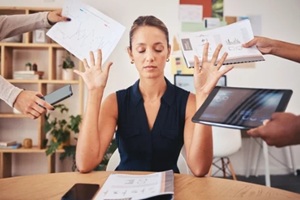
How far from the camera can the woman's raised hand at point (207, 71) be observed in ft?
3.99

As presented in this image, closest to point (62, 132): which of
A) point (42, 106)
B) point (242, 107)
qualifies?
point (42, 106)

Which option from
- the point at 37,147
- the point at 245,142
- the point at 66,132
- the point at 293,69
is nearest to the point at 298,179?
the point at 245,142

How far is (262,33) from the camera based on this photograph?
3738mm

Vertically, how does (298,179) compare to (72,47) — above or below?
below

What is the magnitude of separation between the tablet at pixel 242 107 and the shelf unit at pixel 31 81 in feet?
8.76

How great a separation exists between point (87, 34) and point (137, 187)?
69 cm

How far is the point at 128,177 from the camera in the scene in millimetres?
1040

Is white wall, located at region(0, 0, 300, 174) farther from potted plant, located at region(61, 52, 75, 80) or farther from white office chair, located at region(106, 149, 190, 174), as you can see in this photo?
white office chair, located at region(106, 149, 190, 174)

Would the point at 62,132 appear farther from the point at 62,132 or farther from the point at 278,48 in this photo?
the point at 278,48

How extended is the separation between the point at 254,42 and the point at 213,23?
7.96 feet

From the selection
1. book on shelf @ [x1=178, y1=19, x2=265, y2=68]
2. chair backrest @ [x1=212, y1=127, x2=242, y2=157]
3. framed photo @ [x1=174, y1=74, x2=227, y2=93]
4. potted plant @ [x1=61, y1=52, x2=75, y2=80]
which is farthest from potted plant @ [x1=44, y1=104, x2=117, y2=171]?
book on shelf @ [x1=178, y1=19, x2=265, y2=68]

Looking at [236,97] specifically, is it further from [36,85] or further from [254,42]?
[36,85]

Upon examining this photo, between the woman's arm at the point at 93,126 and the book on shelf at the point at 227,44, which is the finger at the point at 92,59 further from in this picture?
the book on shelf at the point at 227,44

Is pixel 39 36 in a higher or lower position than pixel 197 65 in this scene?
higher
